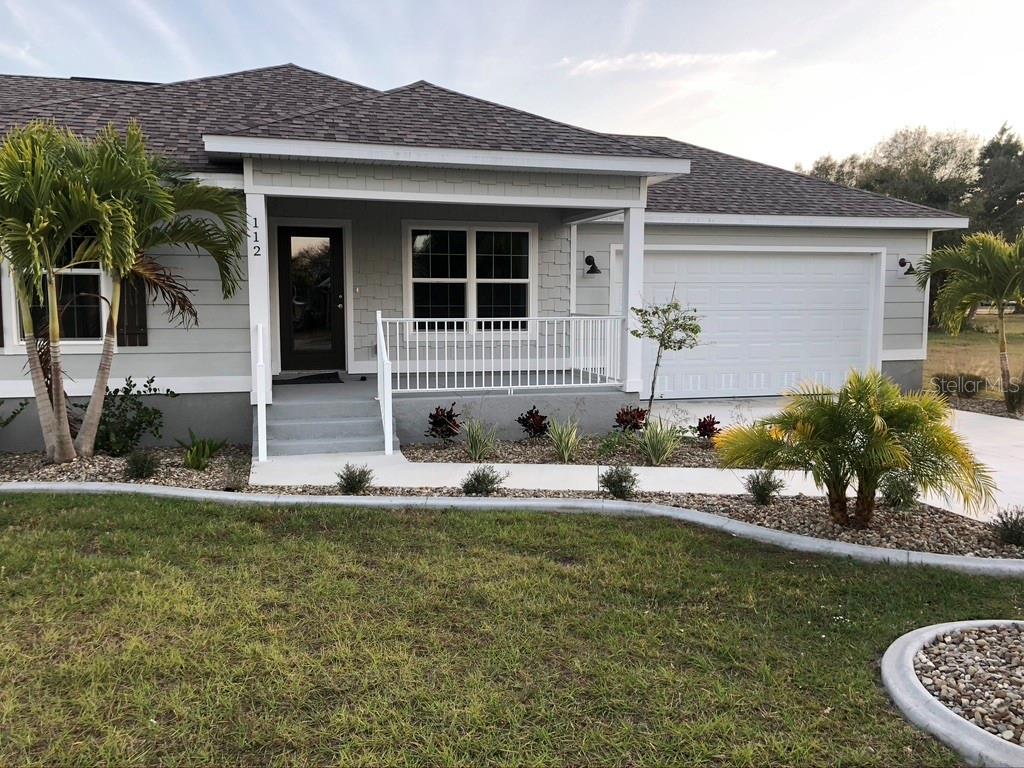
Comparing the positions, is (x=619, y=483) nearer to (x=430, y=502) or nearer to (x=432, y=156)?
(x=430, y=502)

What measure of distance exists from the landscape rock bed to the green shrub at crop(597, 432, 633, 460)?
4503 mm

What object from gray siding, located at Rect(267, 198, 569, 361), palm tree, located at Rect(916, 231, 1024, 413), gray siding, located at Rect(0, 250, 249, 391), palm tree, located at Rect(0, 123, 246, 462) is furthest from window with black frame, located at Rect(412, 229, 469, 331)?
palm tree, located at Rect(916, 231, 1024, 413)

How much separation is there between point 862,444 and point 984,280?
307 inches

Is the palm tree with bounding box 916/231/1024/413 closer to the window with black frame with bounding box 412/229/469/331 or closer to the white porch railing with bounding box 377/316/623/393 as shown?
the white porch railing with bounding box 377/316/623/393

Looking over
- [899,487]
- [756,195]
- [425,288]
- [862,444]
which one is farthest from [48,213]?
[756,195]

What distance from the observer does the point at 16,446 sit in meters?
8.20

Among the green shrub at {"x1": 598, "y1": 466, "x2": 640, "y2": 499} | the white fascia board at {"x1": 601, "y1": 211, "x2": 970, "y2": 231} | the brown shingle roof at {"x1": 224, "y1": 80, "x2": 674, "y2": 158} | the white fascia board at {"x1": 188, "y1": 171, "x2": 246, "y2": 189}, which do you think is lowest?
the green shrub at {"x1": 598, "y1": 466, "x2": 640, "y2": 499}

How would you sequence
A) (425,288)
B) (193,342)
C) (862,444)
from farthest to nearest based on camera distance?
(425,288) < (193,342) < (862,444)

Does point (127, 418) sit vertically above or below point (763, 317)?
below

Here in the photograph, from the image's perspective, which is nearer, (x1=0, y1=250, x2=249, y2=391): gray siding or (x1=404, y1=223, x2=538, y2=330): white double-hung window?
(x1=0, y1=250, x2=249, y2=391): gray siding

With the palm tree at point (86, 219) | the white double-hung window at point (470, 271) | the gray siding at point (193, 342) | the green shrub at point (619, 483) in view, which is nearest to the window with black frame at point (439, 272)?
the white double-hung window at point (470, 271)

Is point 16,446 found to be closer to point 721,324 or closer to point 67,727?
point 67,727

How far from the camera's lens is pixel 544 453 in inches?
A: 321

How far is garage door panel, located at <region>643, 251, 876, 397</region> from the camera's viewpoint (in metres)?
11.5
